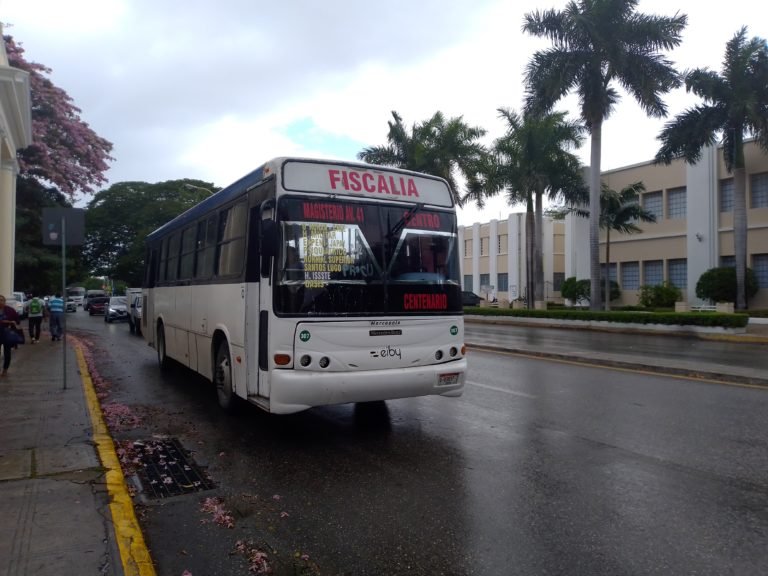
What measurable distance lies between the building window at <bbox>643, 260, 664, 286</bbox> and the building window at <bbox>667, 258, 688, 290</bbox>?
1.70ft

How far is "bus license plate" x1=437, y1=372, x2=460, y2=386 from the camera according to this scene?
6.86 metres

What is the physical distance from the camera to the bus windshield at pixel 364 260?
6.26 metres

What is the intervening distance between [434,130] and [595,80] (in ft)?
33.9

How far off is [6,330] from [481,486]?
9.66m

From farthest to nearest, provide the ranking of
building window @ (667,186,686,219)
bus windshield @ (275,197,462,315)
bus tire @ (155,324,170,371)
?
building window @ (667,186,686,219) → bus tire @ (155,324,170,371) → bus windshield @ (275,197,462,315)

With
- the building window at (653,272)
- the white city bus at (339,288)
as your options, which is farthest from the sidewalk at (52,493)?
the building window at (653,272)

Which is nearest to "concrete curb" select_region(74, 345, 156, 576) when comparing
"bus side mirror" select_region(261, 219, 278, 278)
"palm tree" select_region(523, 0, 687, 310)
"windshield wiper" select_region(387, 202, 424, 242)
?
"bus side mirror" select_region(261, 219, 278, 278)

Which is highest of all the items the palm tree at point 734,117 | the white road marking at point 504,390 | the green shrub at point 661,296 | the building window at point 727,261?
the palm tree at point 734,117

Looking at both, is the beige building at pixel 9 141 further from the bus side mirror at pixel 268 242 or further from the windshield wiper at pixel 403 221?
the windshield wiper at pixel 403 221

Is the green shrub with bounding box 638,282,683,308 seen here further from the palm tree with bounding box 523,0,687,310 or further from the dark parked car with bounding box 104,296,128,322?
the dark parked car with bounding box 104,296,128,322

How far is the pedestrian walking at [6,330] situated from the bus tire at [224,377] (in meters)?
5.19

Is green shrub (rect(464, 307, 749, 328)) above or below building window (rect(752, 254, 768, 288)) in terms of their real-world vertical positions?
below

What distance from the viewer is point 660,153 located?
28516mm

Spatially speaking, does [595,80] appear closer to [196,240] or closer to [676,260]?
[676,260]
